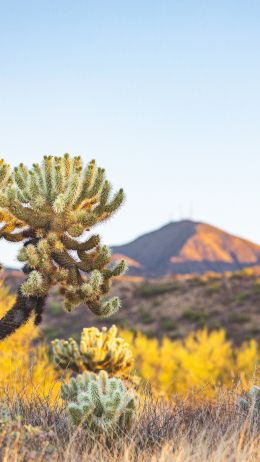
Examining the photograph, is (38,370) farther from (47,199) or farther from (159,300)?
(159,300)

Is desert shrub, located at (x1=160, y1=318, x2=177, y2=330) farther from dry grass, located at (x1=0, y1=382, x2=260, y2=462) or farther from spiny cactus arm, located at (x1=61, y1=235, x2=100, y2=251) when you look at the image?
spiny cactus arm, located at (x1=61, y1=235, x2=100, y2=251)

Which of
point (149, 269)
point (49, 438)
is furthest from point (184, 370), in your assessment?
point (149, 269)

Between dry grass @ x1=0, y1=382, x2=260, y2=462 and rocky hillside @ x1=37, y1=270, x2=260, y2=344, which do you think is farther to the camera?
rocky hillside @ x1=37, y1=270, x2=260, y2=344

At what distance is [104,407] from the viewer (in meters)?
6.12

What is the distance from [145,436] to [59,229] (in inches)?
82.9

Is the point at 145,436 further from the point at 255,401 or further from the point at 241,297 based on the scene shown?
the point at 241,297

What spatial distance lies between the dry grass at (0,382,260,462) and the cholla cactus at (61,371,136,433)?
11 cm

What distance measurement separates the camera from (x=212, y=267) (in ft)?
533

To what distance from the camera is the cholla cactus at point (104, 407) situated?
605 cm

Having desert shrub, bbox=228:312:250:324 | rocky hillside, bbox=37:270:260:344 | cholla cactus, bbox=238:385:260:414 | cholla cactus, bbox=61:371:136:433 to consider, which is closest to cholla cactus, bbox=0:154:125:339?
cholla cactus, bbox=61:371:136:433

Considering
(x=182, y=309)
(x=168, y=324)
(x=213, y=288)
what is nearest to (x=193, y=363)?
(x=168, y=324)

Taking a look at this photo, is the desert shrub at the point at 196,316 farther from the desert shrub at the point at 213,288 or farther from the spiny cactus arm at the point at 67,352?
the spiny cactus arm at the point at 67,352

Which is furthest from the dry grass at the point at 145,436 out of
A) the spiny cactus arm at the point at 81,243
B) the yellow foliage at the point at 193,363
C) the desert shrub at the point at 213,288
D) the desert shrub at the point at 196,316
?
the desert shrub at the point at 213,288

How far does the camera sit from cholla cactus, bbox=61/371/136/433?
605cm
